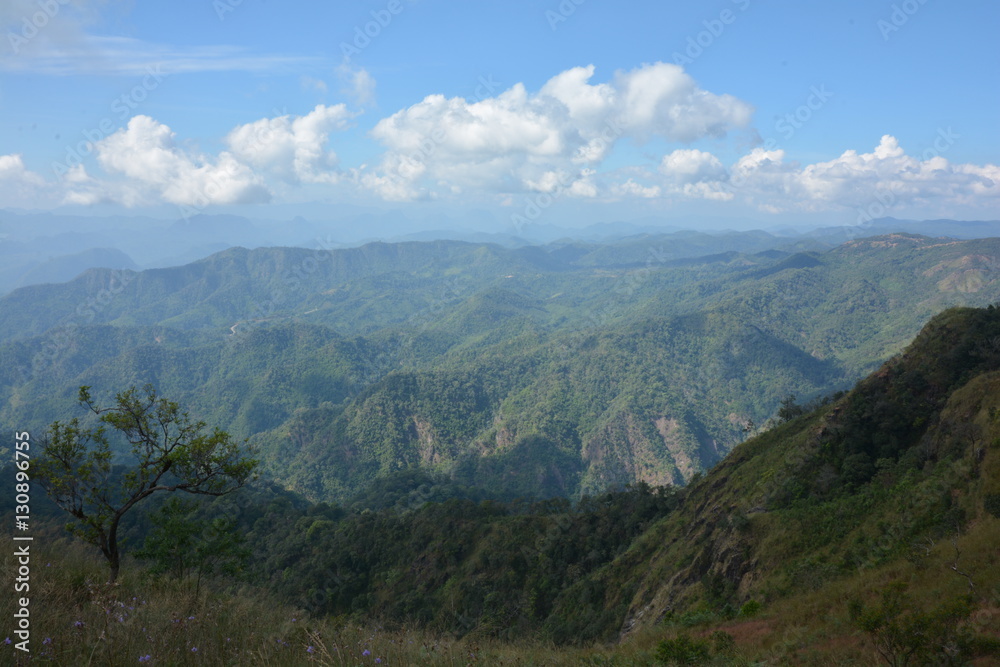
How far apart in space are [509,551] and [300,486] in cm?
9676

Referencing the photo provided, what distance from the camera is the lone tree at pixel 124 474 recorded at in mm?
10086

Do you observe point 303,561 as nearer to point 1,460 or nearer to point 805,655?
point 805,655

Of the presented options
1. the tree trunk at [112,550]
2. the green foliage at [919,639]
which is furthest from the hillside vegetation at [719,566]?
the tree trunk at [112,550]

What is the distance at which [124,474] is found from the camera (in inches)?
433

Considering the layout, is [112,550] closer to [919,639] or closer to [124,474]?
[124,474]

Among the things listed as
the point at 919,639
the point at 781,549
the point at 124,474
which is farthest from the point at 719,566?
the point at 124,474

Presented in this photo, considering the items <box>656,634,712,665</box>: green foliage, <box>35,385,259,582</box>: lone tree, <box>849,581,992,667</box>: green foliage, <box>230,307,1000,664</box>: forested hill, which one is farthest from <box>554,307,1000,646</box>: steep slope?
<box>35,385,259,582</box>: lone tree

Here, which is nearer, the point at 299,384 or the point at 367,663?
the point at 367,663

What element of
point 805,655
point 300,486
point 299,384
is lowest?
point 300,486

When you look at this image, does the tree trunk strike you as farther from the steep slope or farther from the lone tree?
the steep slope

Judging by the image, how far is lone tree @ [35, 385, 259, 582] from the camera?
1009cm

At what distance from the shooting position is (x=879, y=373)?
2717 cm

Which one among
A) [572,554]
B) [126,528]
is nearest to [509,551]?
[572,554]

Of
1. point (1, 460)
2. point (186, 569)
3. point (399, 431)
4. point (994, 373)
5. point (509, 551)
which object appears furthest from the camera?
point (399, 431)
